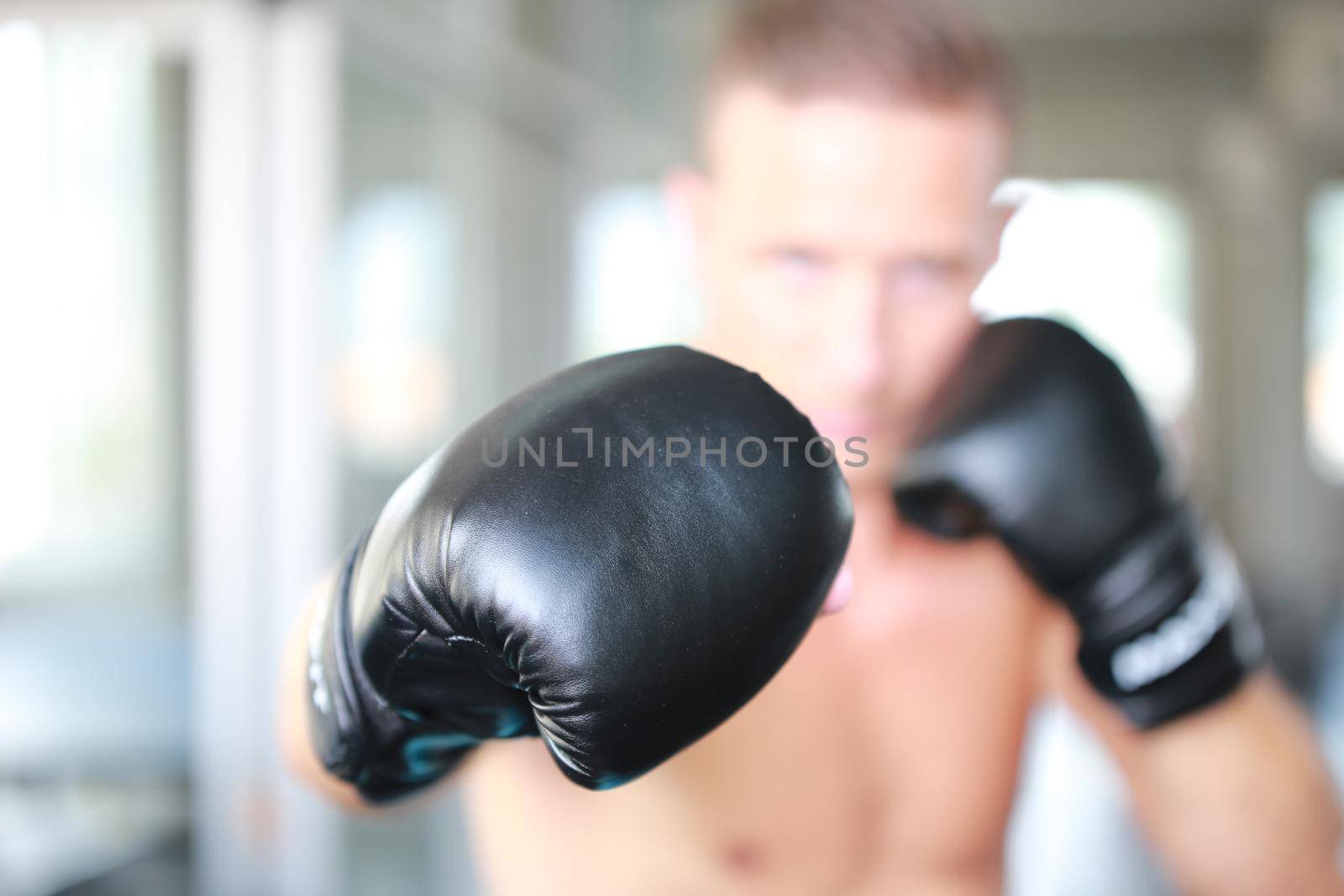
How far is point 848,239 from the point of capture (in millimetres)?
593

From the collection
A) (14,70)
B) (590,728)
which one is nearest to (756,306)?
(590,728)

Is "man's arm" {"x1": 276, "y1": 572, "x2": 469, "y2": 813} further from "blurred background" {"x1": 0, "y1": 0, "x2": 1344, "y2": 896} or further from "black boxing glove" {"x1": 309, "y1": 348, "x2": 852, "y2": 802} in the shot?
"blurred background" {"x1": 0, "y1": 0, "x2": 1344, "y2": 896}

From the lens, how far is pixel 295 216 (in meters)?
1.75

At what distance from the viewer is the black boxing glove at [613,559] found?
1.31 ft

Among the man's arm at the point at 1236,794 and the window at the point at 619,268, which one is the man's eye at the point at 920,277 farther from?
the window at the point at 619,268

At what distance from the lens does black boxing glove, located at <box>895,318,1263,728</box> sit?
0.72 metres

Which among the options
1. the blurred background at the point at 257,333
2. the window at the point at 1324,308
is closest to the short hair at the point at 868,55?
the blurred background at the point at 257,333

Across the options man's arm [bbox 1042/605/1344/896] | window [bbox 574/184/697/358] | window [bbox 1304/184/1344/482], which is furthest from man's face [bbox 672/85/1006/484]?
window [bbox 1304/184/1344/482]

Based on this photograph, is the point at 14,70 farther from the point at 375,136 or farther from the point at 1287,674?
the point at 1287,674

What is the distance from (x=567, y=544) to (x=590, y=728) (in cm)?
7

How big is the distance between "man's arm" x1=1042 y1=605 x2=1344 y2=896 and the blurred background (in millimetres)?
170

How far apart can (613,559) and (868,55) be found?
36cm

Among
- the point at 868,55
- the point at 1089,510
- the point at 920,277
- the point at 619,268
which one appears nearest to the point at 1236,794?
the point at 1089,510

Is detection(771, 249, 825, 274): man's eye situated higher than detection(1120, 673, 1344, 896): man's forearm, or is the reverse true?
detection(771, 249, 825, 274): man's eye
